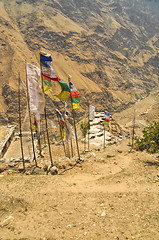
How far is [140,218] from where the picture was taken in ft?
21.1

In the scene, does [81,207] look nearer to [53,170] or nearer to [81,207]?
[81,207]

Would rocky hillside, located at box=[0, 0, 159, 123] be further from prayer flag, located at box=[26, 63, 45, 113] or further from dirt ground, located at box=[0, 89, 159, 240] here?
dirt ground, located at box=[0, 89, 159, 240]

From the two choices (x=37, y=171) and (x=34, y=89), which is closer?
(x=34, y=89)

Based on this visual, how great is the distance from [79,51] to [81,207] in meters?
94.8

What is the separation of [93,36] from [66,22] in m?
25.9

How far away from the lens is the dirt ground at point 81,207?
5859mm

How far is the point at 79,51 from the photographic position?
93062 mm

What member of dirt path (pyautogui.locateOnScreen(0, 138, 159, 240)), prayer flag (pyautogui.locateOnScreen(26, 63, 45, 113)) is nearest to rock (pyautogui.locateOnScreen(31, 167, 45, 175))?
dirt path (pyautogui.locateOnScreen(0, 138, 159, 240))

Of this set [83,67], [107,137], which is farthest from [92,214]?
[83,67]

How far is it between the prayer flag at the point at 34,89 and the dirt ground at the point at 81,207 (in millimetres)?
4544

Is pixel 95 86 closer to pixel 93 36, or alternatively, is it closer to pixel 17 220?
pixel 93 36

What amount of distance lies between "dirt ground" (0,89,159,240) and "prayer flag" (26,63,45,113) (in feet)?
14.9

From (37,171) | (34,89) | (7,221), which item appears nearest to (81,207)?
(7,221)

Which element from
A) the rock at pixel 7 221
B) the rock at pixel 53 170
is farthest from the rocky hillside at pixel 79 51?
the rock at pixel 7 221
